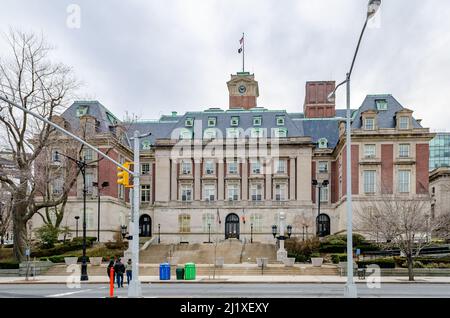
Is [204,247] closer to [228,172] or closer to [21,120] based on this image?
[228,172]

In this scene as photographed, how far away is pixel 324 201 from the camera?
77625 millimetres

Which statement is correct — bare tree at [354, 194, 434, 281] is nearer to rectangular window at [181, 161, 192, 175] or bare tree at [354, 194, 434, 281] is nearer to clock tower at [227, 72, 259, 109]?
rectangular window at [181, 161, 192, 175]

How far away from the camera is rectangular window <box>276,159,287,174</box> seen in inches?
3073

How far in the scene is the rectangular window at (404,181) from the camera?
68.4 meters

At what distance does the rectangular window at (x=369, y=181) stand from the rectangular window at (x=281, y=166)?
12.6 metres

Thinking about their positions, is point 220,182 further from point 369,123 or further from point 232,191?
point 369,123

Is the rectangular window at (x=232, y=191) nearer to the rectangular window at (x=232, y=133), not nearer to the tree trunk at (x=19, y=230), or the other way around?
the rectangular window at (x=232, y=133)

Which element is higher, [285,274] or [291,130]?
[291,130]

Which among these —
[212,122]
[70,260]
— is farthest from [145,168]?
[70,260]

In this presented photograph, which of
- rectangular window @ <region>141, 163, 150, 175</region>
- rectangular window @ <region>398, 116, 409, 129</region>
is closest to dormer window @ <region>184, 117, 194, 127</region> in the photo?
rectangular window @ <region>141, 163, 150, 175</region>

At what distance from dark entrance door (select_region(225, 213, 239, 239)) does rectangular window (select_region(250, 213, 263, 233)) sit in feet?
7.37

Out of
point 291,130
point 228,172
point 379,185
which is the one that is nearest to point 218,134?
point 228,172

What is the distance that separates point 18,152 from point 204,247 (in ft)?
99.1

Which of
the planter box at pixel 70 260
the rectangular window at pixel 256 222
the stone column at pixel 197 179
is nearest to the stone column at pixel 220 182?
the stone column at pixel 197 179
